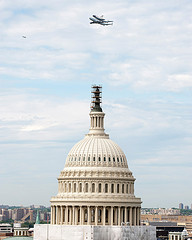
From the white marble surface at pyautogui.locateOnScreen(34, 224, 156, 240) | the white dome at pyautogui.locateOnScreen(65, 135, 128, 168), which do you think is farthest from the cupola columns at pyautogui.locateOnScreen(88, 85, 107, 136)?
the white marble surface at pyautogui.locateOnScreen(34, 224, 156, 240)

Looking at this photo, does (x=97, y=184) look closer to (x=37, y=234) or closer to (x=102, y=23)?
(x=37, y=234)

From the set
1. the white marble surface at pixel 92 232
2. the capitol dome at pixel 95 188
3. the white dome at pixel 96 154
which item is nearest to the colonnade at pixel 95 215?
the capitol dome at pixel 95 188

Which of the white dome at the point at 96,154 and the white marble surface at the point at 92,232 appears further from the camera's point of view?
the white dome at the point at 96,154

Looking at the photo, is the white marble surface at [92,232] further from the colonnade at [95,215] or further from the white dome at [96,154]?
the white dome at [96,154]

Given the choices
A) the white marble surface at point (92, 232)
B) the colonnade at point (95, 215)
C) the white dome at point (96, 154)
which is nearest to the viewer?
the white marble surface at point (92, 232)

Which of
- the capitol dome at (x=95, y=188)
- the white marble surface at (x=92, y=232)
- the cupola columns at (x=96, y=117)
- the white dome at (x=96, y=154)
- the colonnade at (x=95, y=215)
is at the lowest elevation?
the white marble surface at (x=92, y=232)

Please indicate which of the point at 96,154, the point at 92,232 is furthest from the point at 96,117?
the point at 92,232

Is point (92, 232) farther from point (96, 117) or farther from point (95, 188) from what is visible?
point (96, 117)
